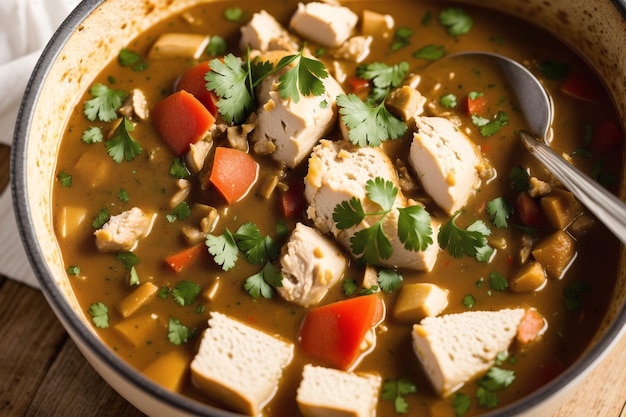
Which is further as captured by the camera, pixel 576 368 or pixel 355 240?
pixel 355 240

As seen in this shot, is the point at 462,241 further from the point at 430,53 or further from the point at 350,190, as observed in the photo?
the point at 430,53

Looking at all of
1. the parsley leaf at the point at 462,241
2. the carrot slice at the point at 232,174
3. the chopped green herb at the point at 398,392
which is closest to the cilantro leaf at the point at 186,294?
the carrot slice at the point at 232,174

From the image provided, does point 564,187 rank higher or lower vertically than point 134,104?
higher

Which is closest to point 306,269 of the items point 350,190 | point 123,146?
point 350,190

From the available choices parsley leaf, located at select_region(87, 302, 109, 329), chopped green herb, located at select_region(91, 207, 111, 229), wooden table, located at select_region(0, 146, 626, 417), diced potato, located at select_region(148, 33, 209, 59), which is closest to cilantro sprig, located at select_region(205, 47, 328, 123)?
diced potato, located at select_region(148, 33, 209, 59)

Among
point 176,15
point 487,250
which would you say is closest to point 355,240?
point 487,250

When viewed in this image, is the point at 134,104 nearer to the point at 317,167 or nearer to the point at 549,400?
the point at 317,167
